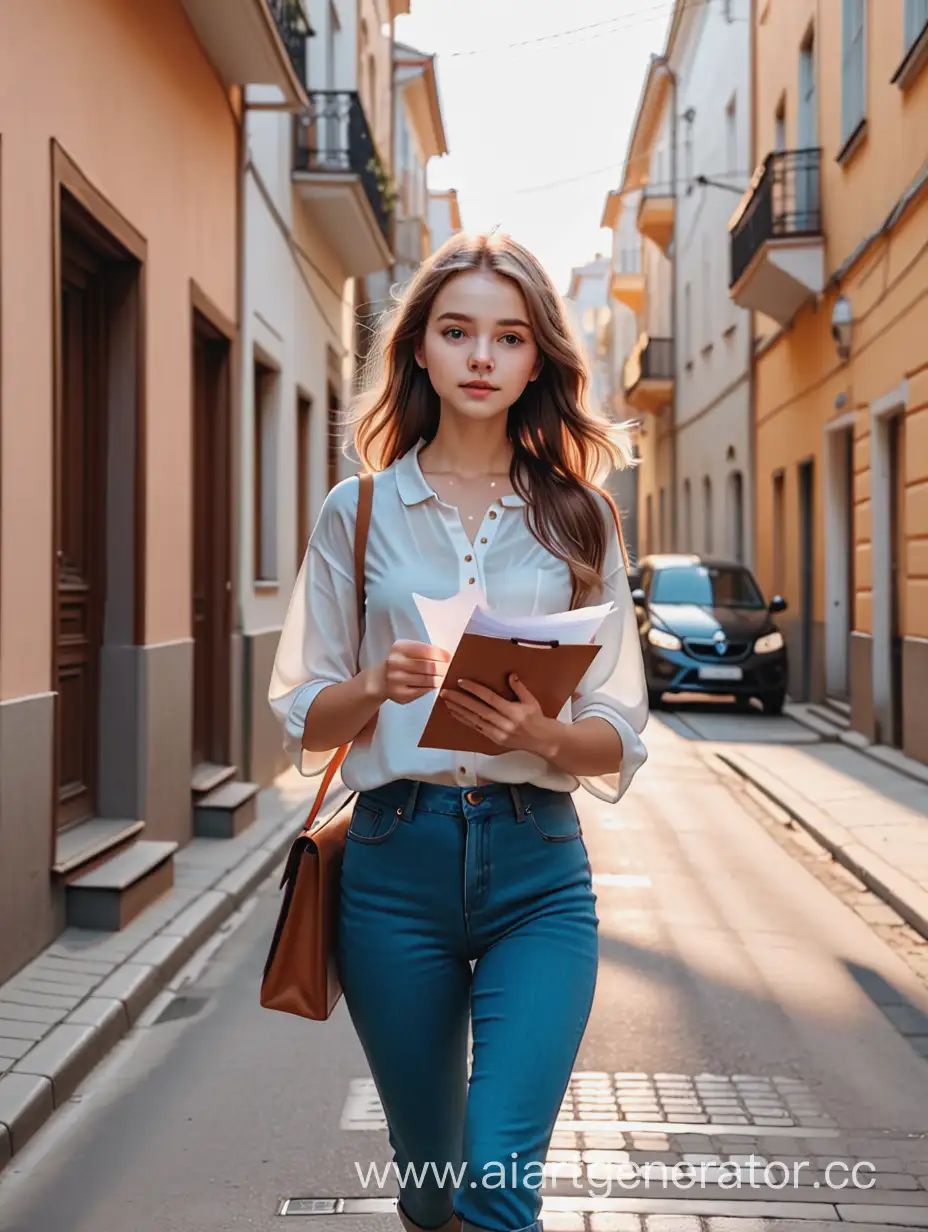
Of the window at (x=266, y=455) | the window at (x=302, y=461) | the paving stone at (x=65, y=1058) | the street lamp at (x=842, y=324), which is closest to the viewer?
the paving stone at (x=65, y=1058)

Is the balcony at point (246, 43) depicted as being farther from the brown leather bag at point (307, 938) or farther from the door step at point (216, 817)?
the brown leather bag at point (307, 938)

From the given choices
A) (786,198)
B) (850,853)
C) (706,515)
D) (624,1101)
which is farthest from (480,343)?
(706,515)

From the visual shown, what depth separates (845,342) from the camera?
15492 mm

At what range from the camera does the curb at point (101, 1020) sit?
4.37 metres

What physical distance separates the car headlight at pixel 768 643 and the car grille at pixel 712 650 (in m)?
0.11

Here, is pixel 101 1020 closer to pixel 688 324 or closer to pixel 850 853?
pixel 850 853

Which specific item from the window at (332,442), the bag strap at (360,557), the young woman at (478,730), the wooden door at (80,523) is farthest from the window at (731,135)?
the bag strap at (360,557)

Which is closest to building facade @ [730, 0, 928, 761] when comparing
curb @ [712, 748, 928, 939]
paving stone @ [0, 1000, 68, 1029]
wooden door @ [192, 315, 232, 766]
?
curb @ [712, 748, 928, 939]

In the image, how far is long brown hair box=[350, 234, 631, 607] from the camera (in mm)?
2713

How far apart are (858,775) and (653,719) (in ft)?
17.2

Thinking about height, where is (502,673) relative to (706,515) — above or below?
below

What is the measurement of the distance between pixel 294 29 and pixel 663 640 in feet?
26.4

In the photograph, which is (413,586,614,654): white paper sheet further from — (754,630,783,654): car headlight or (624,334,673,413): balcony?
(624,334,673,413): balcony

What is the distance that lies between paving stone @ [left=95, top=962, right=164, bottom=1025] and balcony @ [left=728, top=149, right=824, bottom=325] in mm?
13298
